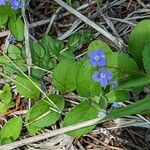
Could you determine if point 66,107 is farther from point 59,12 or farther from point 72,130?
point 59,12

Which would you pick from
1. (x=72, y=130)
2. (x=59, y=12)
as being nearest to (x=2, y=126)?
(x=72, y=130)

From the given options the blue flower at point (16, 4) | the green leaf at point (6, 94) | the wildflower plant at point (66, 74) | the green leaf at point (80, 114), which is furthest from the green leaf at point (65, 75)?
the blue flower at point (16, 4)

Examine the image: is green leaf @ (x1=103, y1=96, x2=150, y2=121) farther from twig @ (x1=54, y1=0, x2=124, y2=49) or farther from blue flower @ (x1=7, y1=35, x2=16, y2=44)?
blue flower @ (x1=7, y1=35, x2=16, y2=44)

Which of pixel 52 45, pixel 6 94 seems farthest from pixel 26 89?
pixel 52 45

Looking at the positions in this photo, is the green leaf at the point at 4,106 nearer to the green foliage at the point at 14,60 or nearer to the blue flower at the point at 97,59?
the green foliage at the point at 14,60

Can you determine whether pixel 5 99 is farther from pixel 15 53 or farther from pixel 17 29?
pixel 17 29

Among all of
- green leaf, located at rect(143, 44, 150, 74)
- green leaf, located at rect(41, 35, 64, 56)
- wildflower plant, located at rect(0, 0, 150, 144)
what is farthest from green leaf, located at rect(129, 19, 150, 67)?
green leaf, located at rect(41, 35, 64, 56)
